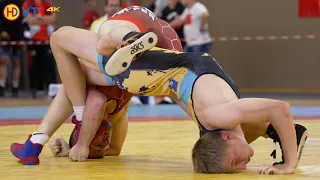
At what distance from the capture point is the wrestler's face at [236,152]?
11.8 ft

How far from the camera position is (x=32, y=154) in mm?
4141

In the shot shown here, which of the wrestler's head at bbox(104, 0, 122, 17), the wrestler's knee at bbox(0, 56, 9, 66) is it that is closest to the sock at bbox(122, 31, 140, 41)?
the wrestler's head at bbox(104, 0, 122, 17)

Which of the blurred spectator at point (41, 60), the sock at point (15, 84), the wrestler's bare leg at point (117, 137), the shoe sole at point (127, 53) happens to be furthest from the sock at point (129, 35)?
the sock at point (15, 84)

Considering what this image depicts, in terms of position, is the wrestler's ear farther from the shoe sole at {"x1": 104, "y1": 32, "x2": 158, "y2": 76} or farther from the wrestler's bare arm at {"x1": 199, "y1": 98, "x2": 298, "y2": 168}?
the shoe sole at {"x1": 104, "y1": 32, "x2": 158, "y2": 76}

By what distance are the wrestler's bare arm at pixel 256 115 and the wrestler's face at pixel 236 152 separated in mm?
71

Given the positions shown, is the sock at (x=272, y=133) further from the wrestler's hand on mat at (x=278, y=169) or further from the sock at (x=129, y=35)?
the sock at (x=129, y=35)

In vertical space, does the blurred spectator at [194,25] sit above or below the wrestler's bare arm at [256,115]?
below

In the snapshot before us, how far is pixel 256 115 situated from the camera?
11.7ft

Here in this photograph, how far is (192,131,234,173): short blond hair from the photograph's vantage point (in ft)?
11.8

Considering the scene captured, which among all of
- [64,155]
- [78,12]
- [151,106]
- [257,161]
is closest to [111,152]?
[64,155]

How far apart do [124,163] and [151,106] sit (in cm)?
518

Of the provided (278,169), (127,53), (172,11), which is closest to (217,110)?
(278,169)

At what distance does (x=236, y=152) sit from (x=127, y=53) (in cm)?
76

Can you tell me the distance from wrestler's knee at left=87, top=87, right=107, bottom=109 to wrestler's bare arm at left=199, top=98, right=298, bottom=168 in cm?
84
